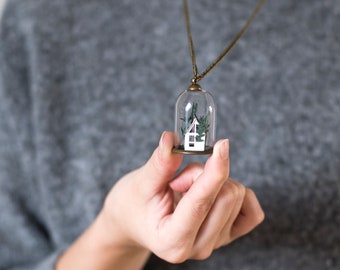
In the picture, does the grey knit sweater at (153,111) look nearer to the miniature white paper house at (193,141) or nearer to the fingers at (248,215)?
the fingers at (248,215)

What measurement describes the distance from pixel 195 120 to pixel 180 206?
0.14 meters

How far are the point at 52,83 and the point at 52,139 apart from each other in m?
0.13

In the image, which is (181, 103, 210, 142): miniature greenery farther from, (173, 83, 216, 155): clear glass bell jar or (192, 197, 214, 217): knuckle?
(192, 197, 214, 217): knuckle

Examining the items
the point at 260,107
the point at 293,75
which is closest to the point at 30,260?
the point at 260,107

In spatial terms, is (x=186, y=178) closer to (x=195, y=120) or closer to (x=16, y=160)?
(x=195, y=120)

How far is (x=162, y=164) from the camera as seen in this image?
0.65 meters

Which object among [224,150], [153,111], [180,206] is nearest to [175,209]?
[180,206]

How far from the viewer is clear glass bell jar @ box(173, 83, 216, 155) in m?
0.67

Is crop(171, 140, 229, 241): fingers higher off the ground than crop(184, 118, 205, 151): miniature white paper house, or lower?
lower

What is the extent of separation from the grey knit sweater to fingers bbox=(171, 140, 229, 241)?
39 centimetres

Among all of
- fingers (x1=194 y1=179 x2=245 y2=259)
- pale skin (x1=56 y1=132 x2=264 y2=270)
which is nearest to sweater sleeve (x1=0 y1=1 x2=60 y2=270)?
pale skin (x1=56 y1=132 x2=264 y2=270)

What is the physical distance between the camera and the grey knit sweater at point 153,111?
100cm

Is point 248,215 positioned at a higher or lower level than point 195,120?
lower

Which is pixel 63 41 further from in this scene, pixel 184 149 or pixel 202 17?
pixel 184 149
